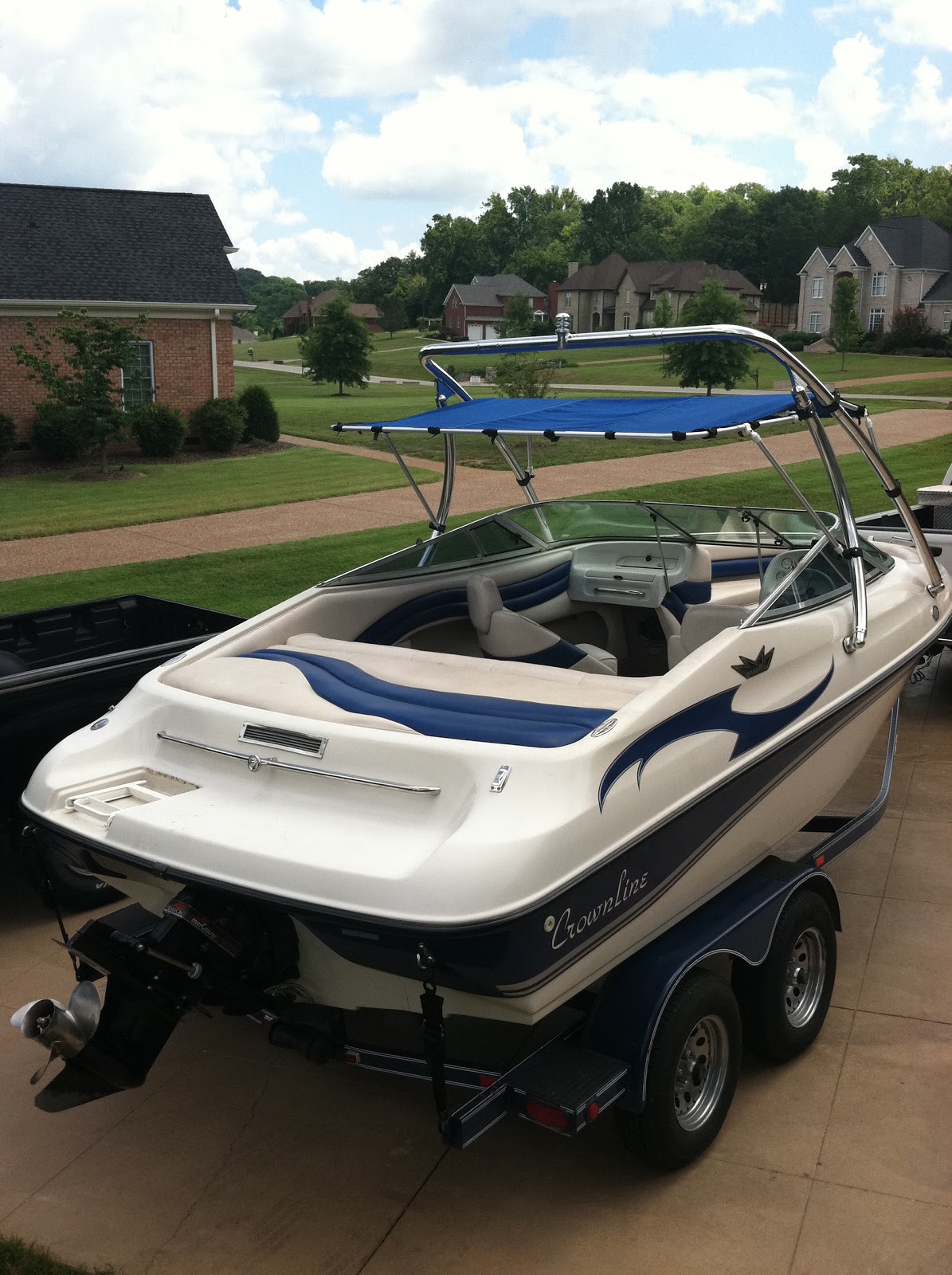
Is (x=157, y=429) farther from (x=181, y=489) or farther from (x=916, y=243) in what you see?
(x=916, y=243)

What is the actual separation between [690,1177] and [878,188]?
11135 cm

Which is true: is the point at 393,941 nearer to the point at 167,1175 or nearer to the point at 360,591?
the point at 167,1175

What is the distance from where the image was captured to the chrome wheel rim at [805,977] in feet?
14.8

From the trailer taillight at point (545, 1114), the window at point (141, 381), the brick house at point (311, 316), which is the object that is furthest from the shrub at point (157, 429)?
the brick house at point (311, 316)

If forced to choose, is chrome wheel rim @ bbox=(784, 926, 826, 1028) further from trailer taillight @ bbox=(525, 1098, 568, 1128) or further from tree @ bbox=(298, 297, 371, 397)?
tree @ bbox=(298, 297, 371, 397)

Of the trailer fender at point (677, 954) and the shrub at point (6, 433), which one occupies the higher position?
the shrub at point (6, 433)

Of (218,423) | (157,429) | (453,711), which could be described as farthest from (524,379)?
(453,711)

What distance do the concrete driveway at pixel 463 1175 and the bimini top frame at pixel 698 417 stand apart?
173 centimetres

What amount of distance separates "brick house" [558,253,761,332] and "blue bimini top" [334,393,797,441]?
76.1m

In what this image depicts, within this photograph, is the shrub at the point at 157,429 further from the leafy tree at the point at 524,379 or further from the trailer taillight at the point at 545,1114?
the trailer taillight at the point at 545,1114

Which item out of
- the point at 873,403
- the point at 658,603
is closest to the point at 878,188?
the point at 873,403

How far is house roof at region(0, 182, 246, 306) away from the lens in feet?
83.6

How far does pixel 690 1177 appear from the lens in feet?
12.7

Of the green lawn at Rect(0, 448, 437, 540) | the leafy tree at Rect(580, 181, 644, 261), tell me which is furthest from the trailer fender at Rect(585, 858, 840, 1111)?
the leafy tree at Rect(580, 181, 644, 261)
